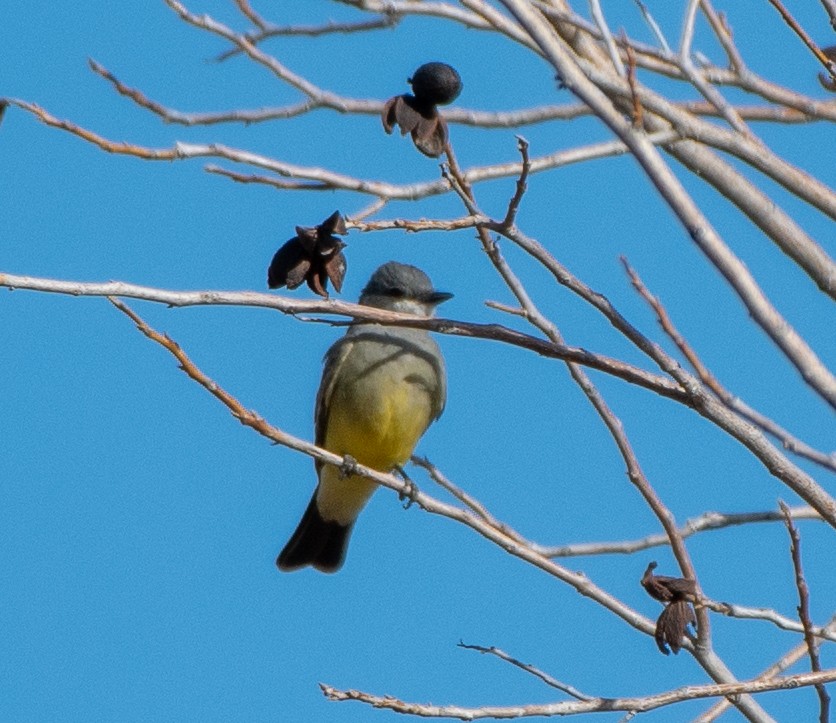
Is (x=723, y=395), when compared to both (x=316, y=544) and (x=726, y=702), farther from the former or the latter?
(x=316, y=544)

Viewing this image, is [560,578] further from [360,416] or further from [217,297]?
[360,416]

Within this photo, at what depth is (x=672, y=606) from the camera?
391cm

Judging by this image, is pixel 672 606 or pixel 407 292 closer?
pixel 672 606

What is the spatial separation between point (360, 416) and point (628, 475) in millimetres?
3728

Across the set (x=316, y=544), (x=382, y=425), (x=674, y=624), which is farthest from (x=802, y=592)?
(x=316, y=544)

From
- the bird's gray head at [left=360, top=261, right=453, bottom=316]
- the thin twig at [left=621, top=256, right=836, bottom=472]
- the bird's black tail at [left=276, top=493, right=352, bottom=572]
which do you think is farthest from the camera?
the bird's black tail at [left=276, top=493, right=352, bottom=572]

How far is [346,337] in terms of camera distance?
8.62 m

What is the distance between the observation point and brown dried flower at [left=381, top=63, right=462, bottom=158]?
→ 3.94 metres

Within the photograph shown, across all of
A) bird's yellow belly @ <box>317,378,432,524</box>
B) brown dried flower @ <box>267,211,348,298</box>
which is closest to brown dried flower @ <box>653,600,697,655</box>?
brown dried flower @ <box>267,211,348,298</box>

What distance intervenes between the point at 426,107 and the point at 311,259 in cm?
54

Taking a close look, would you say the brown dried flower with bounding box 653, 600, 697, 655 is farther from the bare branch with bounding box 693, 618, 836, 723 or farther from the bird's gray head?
the bird's gray head

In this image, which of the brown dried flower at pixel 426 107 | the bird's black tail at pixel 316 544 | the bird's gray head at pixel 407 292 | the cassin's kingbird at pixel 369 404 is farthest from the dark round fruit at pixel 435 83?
the bird's black tail at pixel 316 544

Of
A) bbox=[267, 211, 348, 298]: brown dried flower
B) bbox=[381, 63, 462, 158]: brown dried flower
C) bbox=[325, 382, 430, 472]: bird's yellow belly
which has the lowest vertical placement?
bbox=[267, 211, 348, 298]: brown dried flower

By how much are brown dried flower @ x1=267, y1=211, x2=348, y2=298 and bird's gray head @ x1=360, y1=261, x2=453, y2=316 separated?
194 inches
